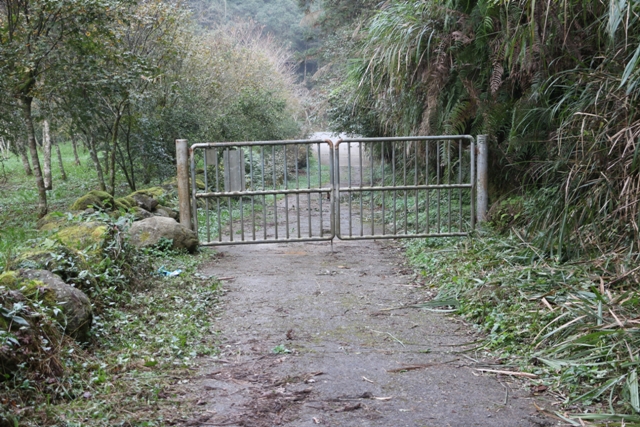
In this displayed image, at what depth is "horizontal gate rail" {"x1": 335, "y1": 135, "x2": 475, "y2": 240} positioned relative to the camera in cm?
778

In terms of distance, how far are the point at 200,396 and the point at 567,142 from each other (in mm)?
4060

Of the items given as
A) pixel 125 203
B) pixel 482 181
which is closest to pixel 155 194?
pixel 125 203

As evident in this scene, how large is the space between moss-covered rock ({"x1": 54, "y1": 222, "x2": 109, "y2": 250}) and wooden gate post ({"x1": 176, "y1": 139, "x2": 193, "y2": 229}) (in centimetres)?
167

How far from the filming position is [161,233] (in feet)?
24.5

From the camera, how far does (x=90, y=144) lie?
46.4 feet

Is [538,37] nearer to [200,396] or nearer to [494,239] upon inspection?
[494,239]

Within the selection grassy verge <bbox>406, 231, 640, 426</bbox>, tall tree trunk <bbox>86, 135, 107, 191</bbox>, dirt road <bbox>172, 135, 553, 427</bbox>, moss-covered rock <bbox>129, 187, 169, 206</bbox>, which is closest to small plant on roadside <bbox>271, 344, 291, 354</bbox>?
dirt road <bbox>172, 135, 553, 427</bbox>

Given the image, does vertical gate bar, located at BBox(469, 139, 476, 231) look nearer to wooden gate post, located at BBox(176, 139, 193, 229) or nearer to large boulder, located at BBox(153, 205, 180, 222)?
wooden gate post, located at BBox(176, 139, 193, 229)

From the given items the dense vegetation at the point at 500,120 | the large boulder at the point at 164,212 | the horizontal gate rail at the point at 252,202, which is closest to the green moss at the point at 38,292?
the dense vegetation at the point at 500,120

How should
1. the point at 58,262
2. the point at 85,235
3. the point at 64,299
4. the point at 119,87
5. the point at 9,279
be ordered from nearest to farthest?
the point at 9,279
the point at 64,299
the point at 58,262
the point at 85,235
the point at 119,87

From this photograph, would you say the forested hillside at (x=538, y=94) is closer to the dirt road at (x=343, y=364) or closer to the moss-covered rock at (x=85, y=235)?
the dirt road at (x=343, y=364)

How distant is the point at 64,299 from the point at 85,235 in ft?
6.65

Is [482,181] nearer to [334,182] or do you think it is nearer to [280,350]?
[334,182]

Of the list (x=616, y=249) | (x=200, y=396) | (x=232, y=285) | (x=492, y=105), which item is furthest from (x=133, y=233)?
(x=616, y=249)
